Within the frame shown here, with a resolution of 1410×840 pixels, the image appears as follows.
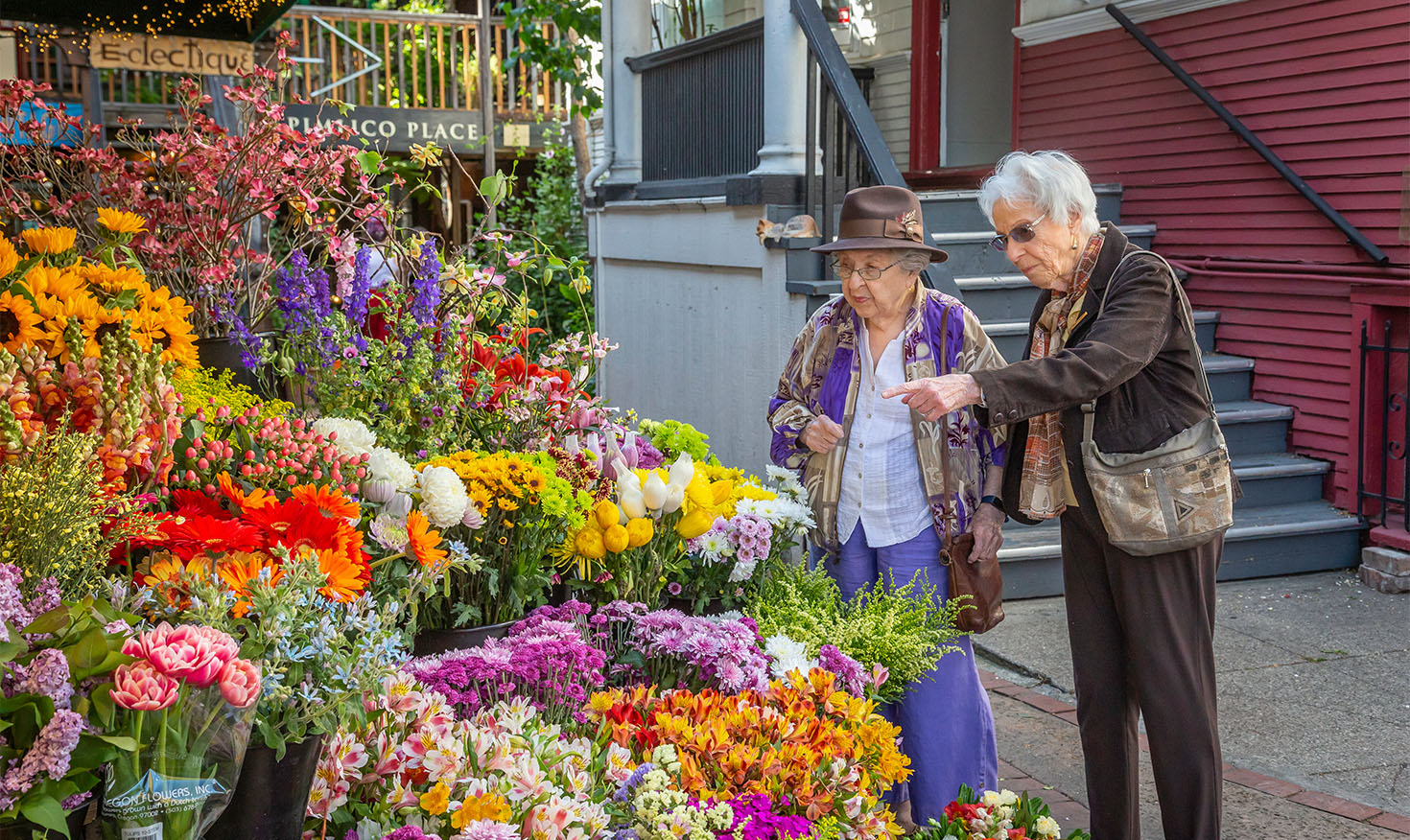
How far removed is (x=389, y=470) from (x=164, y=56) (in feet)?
11.8

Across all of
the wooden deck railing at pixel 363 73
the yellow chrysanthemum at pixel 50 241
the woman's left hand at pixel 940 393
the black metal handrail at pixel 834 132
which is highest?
the wooden deck railing at pixel 363 73

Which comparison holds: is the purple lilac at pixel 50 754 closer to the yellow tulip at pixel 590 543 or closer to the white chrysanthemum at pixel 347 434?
the white chrysanthemum at pixel 347 434

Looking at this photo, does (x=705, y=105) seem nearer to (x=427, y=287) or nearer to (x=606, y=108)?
(x=606, y=108)

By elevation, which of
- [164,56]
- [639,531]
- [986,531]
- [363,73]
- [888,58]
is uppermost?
[363,73]

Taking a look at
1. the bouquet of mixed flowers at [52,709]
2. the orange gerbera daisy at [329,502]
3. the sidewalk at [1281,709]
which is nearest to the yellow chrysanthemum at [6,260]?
the orange gerbera daisy at [329,502]

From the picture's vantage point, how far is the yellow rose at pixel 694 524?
285 cm

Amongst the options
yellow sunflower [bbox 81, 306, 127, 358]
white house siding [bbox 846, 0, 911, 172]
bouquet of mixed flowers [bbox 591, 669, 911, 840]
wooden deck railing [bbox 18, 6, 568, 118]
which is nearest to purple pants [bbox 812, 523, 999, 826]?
bouquet of mixed flowers [bbox 591, 669, 911, 840]

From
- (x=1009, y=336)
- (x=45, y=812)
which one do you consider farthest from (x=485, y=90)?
(x=45, y=812)

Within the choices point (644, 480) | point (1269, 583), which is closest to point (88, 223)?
point (644, 480)

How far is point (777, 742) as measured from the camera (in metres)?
2.18

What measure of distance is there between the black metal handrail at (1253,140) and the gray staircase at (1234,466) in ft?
2.75

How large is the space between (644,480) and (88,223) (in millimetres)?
2020

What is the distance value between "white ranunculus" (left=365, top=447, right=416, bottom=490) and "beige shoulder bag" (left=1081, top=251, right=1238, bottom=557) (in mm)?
1525

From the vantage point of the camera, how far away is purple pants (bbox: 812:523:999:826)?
319 centimetres
